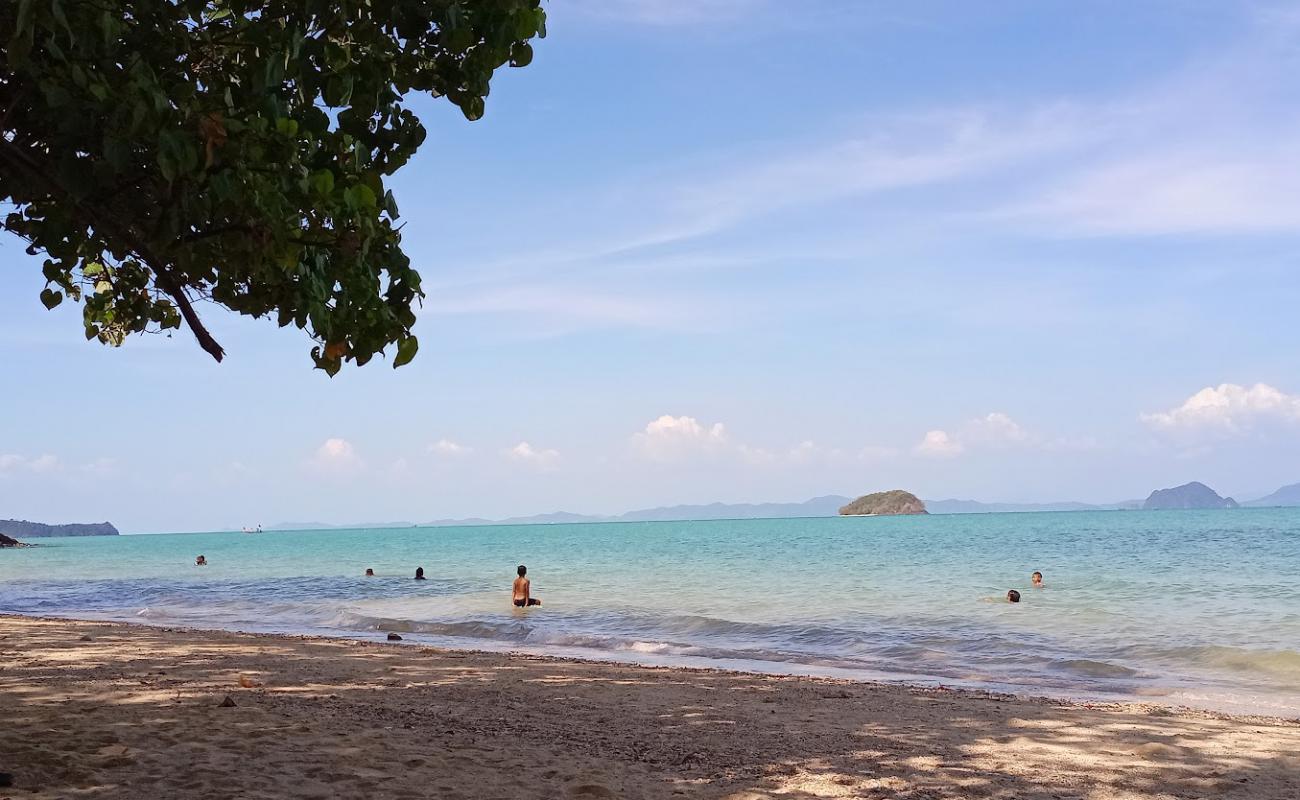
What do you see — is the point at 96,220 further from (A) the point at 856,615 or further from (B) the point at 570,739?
(A) the point at 856,615

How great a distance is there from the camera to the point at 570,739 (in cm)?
741

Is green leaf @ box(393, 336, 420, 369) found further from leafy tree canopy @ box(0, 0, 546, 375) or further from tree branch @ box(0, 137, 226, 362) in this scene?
tree branch @ box(0, 137, 226, 362)

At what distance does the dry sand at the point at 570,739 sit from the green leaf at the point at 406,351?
9.02 feet

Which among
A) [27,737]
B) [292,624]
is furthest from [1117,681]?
[292,624]

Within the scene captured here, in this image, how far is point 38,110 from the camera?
430 centimetres

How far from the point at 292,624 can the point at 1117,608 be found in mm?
18966

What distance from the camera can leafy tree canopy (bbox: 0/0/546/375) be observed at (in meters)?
3.73

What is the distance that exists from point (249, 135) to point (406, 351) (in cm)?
111

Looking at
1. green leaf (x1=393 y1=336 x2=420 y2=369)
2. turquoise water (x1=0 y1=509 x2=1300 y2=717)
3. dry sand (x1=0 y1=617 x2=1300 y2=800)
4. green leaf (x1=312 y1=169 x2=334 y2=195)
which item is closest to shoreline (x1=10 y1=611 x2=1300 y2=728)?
turquoise water (x1=0 y1=509 x2=1300 y2=717)

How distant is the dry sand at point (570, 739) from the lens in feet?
19.4

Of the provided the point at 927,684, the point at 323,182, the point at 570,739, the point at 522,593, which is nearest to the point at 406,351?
the point at 323,182

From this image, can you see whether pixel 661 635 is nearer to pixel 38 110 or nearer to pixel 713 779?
pixel 713 779

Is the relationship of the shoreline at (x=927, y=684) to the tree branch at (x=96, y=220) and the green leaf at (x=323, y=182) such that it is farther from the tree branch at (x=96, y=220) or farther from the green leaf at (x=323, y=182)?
the green leaf at (x=323, y=182)

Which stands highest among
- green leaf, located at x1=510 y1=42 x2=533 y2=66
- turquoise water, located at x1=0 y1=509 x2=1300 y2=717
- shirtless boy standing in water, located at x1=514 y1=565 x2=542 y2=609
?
green leaf, located at x1=510 y1=42 x2=533 y2=66
